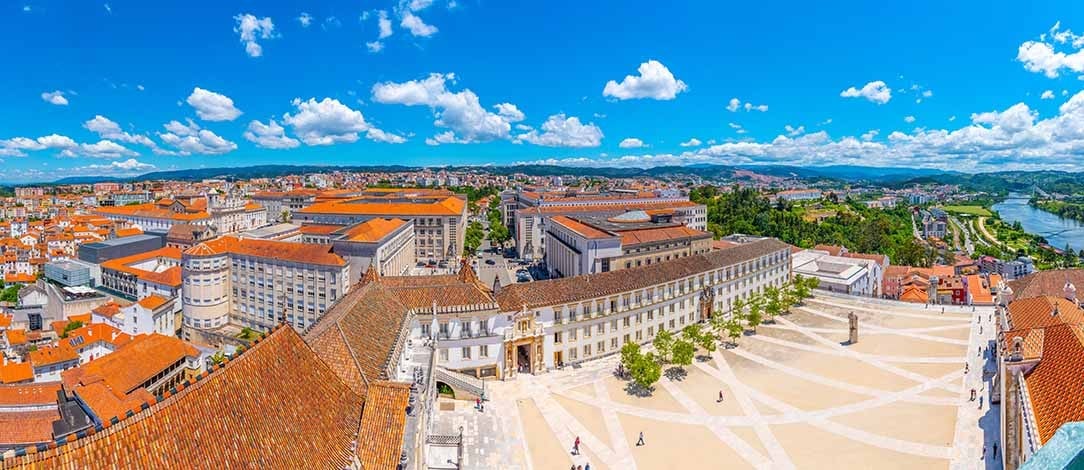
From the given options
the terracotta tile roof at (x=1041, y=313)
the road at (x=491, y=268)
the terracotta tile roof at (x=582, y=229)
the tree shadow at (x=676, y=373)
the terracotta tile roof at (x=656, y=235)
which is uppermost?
the terracotta tile roof at (x=582, y=229)

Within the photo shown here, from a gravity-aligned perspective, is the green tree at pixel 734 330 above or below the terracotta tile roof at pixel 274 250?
below

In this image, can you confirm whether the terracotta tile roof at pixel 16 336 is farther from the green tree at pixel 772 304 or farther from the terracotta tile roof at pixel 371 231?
the green tree at pixel 772 304

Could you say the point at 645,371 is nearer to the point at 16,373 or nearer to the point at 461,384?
the point at 461,384

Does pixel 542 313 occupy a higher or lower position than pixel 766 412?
higher

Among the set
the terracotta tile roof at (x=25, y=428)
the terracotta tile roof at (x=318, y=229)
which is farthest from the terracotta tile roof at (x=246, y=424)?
the terracotta tile roof at (x=318, y=229)

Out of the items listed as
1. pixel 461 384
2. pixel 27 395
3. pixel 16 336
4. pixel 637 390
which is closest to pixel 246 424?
pixel 461 384

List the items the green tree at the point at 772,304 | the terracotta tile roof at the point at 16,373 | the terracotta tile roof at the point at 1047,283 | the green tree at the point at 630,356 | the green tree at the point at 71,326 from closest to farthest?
the green tree at the point at 630,356 → the terracotta tile roof at the point at 16,373 → the terracotta tile roof at the point at 1047,283 → the green tree at the point at 772,304 → the green tree at the point at 71,326

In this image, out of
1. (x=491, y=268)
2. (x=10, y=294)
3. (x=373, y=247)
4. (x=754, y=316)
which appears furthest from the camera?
(x=491, y=268)

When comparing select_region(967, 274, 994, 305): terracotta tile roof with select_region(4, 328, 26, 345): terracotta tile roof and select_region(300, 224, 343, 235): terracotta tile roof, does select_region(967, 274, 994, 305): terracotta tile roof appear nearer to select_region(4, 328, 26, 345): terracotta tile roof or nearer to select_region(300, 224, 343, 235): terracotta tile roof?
select_region(300, 224, 343, 235): terracotta tile roof
